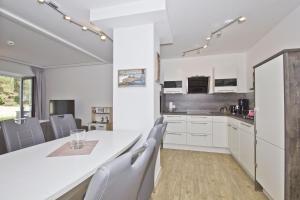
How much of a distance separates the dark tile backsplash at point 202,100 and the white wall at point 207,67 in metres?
0.37

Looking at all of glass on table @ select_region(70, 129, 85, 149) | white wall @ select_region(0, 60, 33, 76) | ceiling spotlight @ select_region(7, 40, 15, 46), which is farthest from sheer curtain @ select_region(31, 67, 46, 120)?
glass on table @ select_region(70, 129, 85, 149)

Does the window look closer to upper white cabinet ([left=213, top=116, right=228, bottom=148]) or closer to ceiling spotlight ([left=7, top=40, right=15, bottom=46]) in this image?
ceiling spotlight ([left=7, top=40, right=15, bottom=46])

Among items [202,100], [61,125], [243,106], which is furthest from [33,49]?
Result: [243,106]

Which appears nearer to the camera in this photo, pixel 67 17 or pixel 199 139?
pixel 67 17

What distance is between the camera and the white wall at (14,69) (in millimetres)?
4979

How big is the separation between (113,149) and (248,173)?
2.42m

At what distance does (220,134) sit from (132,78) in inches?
102

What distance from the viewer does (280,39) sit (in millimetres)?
2527

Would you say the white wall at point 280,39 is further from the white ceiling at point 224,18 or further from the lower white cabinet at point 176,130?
the lower white cabinet at point 176,130

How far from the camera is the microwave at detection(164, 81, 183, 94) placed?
433 centimetres

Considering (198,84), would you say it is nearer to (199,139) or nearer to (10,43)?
(199,139)

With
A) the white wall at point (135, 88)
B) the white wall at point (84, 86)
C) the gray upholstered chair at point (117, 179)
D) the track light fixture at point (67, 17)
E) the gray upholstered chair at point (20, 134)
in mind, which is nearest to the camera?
the gray upholstered chair at point (117, 179)

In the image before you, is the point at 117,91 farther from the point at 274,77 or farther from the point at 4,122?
the point at 274,77

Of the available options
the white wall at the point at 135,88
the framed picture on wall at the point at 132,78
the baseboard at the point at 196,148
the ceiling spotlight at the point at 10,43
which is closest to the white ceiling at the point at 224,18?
the white wall at the point at 135,88
